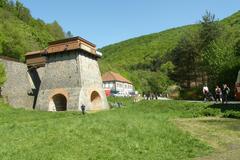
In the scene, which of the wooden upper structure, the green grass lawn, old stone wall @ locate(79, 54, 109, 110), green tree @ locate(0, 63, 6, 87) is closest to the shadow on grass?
the green grass lawn

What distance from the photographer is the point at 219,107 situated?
30.4 metres

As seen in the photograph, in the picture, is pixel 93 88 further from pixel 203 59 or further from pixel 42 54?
pixel 203 59

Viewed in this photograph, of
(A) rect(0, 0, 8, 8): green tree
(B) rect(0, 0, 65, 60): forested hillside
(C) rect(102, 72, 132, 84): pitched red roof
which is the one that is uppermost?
(A) rect(0, 0, 8, 8): green tree

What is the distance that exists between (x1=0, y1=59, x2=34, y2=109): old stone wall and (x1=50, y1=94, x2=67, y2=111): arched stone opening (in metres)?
3.91

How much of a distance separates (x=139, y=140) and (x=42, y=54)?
1374 inches

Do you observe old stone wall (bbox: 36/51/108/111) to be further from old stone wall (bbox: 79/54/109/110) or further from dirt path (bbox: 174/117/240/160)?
dirt path (bbox: 174/117/240/160)

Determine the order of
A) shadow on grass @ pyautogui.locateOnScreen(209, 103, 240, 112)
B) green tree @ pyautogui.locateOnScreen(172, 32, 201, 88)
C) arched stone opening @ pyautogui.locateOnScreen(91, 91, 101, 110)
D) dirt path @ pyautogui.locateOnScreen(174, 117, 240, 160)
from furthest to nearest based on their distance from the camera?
green tree @ pyautogui.locateOnScreen(172, 32, 201, 88) < arched stone opening @ pyautogui.locateOnScreen(91, 91, 101, 110) < shadow on grass @ pyautogui.locateOnScreen(209, 103, 240, 112) < dirt path @ pyautogui.locateOnScreen(174, 117, 240, 160)

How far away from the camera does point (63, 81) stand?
45.2 m

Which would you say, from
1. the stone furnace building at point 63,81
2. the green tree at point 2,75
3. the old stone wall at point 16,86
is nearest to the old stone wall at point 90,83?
the stone furnace building at point 63,81

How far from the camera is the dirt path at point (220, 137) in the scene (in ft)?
45.0

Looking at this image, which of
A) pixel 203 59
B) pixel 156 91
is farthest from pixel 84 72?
pixel 156 91

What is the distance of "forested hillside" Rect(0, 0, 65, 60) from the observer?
62.7 meters

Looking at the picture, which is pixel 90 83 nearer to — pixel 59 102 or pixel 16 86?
pixel 59 102

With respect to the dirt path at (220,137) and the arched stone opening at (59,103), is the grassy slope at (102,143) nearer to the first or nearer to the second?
the dirt path at (220,137)
